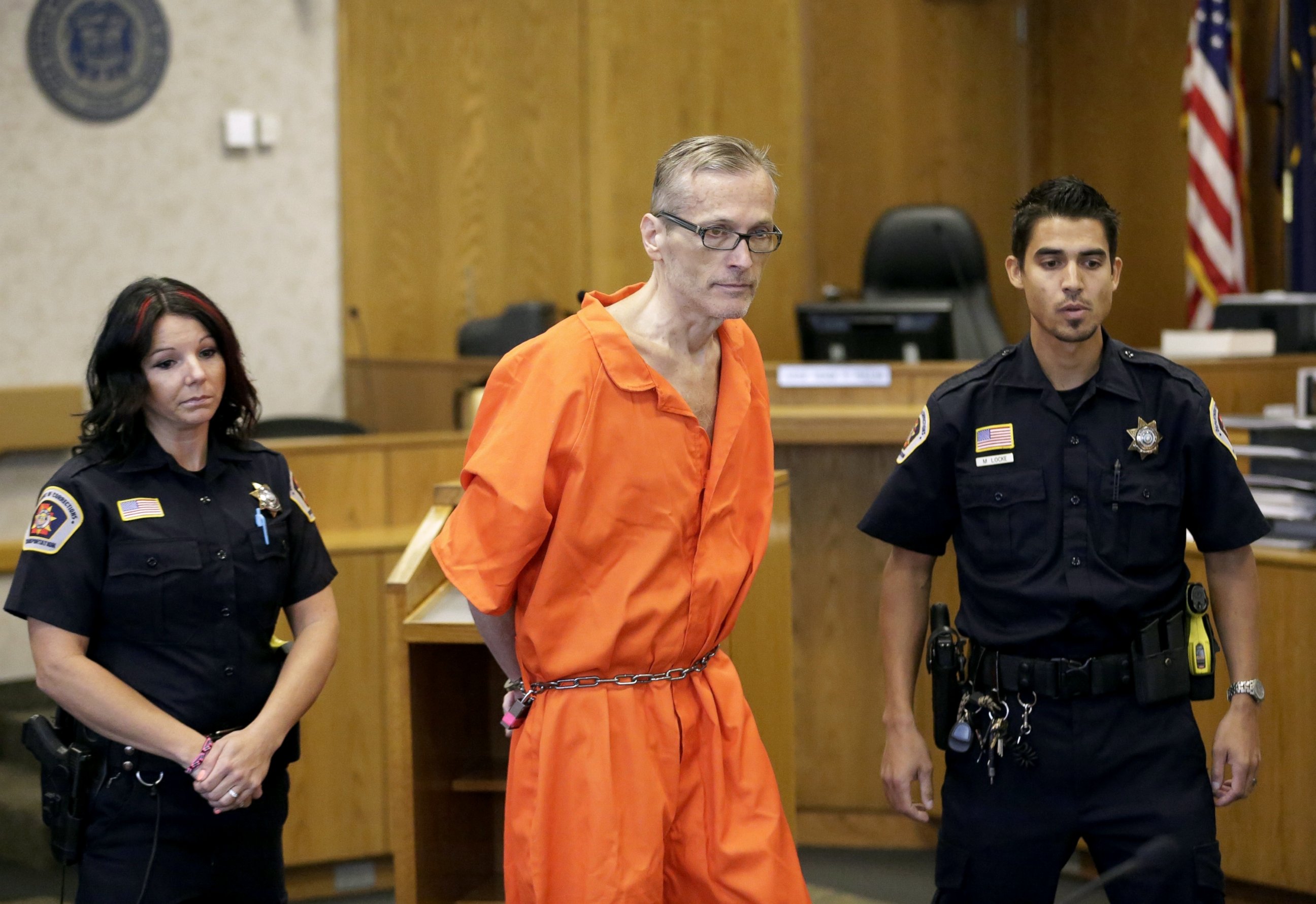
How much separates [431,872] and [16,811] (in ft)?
5.55

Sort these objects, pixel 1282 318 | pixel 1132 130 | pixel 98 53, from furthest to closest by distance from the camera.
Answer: pixel 1132 130
pixel 98 53
pixel 1282 318

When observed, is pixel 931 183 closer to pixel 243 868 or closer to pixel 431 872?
pixel 431 872

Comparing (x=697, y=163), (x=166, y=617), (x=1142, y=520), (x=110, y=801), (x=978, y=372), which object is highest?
(x=697, y=163)

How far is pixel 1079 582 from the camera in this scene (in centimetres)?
207

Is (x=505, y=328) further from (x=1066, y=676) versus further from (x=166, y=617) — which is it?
(x=1066, y=676)

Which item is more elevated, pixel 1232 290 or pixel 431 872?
pixel 1232 290

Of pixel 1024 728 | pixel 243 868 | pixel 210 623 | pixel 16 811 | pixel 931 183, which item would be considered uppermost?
pixel 931 183

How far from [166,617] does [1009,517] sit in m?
1.21

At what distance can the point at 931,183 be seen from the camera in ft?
21.0

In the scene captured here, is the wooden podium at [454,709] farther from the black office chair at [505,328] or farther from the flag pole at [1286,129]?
the flag pole at [1286,129]

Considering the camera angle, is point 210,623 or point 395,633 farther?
point 395,633

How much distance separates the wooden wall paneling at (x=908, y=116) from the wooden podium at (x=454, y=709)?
3774 mm

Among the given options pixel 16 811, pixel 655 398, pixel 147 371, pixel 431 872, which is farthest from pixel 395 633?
pixel 16 811

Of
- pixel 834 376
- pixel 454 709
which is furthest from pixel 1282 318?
pixel 454 709
